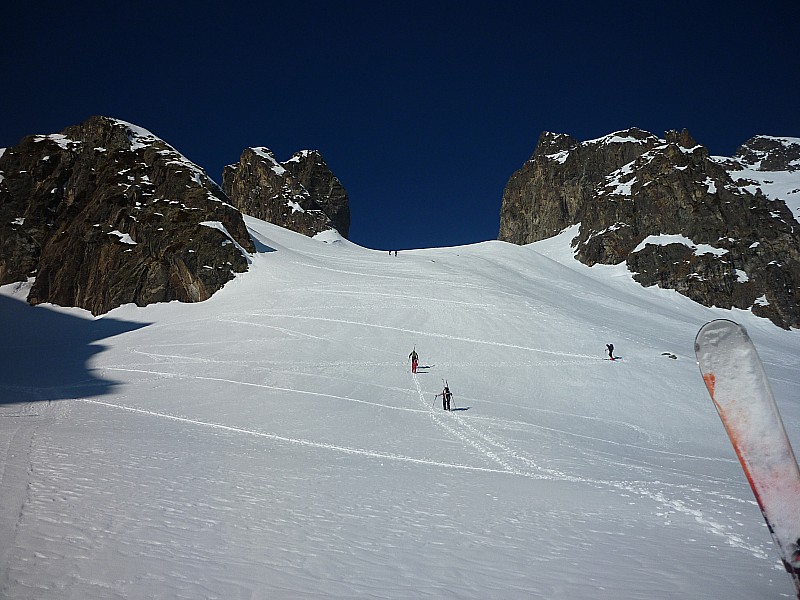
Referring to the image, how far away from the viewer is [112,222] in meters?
56.2

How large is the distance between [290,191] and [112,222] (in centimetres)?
6172

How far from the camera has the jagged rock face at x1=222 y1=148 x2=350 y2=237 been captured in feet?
368

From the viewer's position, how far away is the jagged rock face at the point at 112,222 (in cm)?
4862

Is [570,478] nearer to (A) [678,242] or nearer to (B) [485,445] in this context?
(B) [485,445]

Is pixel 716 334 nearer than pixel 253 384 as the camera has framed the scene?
Yes

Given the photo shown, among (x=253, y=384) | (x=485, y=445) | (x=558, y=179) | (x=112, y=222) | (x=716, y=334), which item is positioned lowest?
(x=485, y=445)

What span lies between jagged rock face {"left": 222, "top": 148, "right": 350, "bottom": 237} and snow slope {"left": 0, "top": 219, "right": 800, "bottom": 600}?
256ft

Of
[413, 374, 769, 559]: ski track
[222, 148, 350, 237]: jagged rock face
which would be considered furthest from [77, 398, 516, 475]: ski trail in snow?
[222, 148, 350, 237]: jagged rock face

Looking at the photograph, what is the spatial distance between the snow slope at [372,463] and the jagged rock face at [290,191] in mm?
78045

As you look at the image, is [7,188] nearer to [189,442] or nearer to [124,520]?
[189,442]

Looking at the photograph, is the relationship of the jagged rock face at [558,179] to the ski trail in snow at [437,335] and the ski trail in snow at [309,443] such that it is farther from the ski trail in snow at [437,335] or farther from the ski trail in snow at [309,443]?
the ski trail in snow at [309,443]

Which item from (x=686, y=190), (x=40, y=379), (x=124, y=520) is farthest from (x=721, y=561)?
(x=686, y=190)

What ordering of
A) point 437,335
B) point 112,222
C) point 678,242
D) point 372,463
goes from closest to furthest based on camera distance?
point 372,463
point 437,335
point 112,222
point 678,242

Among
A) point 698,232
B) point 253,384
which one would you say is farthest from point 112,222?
point 698,232
